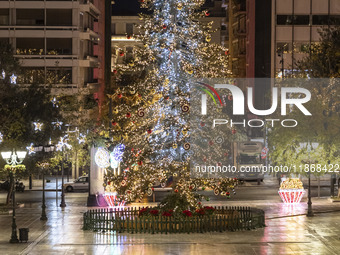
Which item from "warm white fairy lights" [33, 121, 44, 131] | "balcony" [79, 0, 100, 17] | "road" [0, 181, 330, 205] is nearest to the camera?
"warm white fairy lights" [33, 121, 44, 131]

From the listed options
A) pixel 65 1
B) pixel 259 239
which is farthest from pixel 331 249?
pixel 65 1

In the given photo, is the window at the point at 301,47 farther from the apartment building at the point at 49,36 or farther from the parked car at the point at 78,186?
the parked car at the point at 78,186

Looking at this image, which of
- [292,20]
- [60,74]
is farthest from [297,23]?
[60,74]

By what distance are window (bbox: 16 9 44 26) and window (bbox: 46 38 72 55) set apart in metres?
2.17

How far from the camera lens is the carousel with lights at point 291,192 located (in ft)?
168

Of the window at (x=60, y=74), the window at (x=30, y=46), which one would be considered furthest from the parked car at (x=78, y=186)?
the window at (x=30, y=46)

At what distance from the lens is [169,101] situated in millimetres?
37125

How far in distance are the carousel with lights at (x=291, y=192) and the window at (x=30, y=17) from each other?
35.7m

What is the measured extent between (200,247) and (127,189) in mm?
6826

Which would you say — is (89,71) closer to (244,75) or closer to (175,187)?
(244,75)

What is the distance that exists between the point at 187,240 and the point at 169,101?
22.8ft

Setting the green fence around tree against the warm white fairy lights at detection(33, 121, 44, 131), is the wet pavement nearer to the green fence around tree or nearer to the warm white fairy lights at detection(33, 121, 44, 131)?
the green fence around tree

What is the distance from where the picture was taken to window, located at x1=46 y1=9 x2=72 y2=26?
252 feet

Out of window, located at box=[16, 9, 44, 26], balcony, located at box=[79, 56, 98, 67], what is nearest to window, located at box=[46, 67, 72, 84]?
balcony, located at box=[79, 56, 98, 67]
